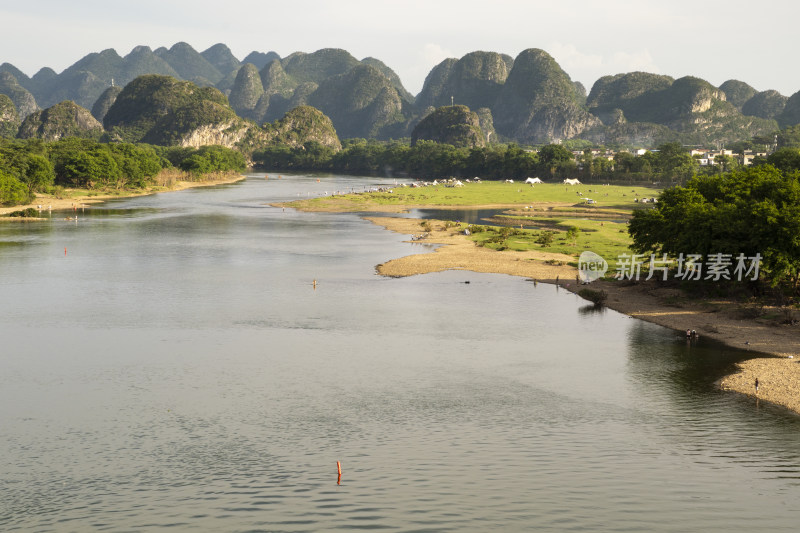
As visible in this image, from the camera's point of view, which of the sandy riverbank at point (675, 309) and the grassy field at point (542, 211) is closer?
the sandy riverbank at point (675, 309)

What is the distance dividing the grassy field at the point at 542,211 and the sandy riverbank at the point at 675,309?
5.97 meters

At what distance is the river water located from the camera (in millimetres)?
26938

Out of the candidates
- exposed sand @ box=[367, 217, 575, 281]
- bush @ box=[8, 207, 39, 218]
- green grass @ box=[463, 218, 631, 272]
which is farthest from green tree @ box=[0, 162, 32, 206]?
green grass @ box=[463, 218, 631, 272]

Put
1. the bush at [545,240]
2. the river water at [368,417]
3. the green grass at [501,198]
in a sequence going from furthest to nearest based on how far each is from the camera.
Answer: the green grass at [501,198], the bush at [545,240], the river water at [368,417]

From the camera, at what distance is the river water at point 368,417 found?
26.9m

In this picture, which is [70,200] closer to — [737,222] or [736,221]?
[736,221]

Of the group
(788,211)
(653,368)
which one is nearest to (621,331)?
(653,368)

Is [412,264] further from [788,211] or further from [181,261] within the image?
[788,211]

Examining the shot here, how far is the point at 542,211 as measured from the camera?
153250 mm

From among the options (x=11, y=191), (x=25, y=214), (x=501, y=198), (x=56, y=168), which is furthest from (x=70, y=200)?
(x=501, y=198)

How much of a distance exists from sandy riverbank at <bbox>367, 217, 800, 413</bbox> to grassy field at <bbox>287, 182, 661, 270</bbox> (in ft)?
19.6

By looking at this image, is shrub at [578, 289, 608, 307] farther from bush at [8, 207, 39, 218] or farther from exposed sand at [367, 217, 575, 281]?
bush at [8, 207, 39, 218]

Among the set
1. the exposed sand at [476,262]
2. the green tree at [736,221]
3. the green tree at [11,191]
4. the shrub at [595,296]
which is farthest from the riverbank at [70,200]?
the green tree at [736,221]

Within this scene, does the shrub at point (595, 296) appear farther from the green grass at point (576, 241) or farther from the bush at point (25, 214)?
the bush at point (25, 214)
